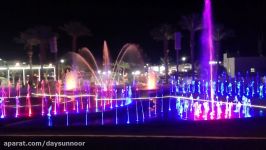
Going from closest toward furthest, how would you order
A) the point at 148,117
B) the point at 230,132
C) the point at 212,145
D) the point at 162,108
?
the point at 212,145 → the point at 230,132 → the point at 148,117 → the point at 162,108

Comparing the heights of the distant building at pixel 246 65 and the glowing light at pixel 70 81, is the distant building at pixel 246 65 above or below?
above

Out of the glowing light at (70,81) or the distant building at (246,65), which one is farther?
the distant building at (246,65)

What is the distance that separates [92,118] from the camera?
1464 centimetres

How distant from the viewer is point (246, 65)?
51156mm

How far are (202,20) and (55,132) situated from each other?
46.5 m

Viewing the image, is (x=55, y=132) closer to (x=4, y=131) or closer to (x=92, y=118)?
(x=4, y=131)

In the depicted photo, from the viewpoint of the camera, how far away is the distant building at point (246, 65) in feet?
168

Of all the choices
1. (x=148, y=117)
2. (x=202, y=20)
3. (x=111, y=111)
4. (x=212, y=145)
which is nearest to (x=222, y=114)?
(x=148, y=117)

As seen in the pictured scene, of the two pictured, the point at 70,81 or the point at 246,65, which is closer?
the point at 70,81

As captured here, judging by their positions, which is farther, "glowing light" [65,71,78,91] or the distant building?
the distant building

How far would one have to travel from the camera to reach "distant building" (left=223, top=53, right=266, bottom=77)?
168 ft

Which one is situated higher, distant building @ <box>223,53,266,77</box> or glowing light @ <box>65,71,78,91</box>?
distant building @ <box>223,53,266,77</box>

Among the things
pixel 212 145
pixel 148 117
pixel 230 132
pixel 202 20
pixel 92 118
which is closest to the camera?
pixel 212 145

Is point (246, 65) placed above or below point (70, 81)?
above
